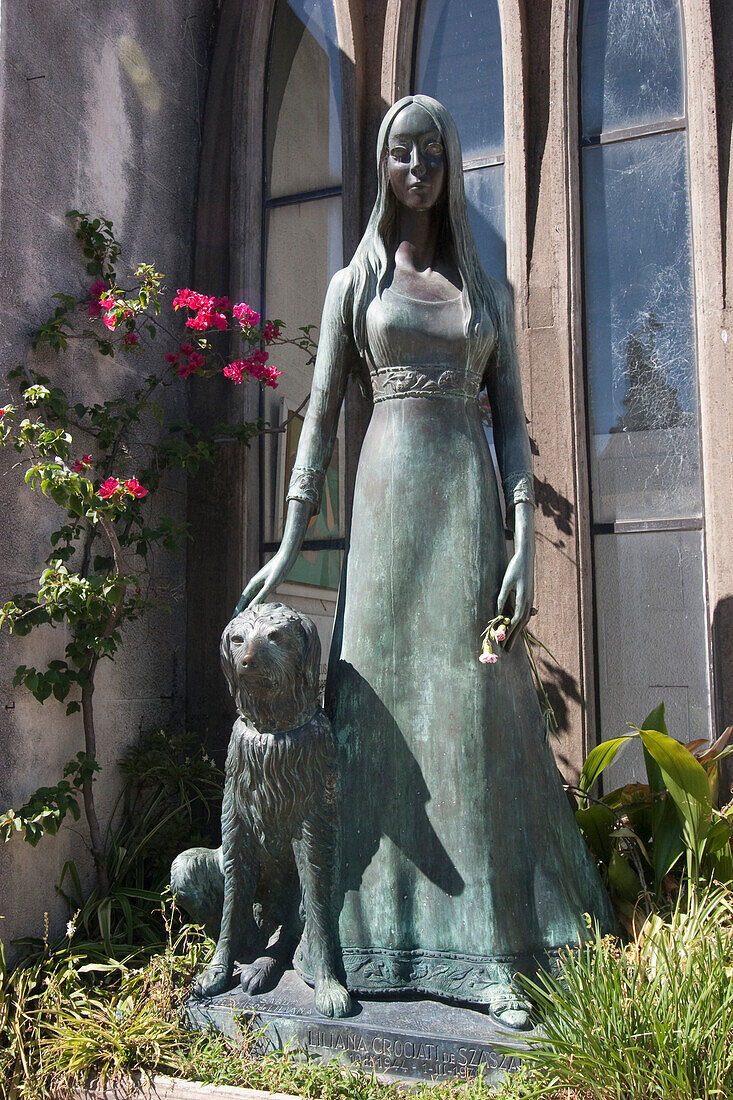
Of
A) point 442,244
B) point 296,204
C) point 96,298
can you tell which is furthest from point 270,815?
point 296,204

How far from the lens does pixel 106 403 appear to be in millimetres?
4410

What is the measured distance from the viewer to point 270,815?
2.82 m

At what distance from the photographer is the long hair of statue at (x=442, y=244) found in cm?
303

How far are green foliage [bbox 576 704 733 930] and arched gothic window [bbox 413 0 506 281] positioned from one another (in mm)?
2640

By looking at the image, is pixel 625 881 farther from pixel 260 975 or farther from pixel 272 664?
pixel 272 664

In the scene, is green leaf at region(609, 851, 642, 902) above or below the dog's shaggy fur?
below

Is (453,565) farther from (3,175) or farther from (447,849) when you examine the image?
(3,175)

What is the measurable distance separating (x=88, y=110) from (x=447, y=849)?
376 centimetres

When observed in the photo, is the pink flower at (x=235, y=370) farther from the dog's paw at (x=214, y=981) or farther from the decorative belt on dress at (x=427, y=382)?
the dog's paw at (x=214, y=981)

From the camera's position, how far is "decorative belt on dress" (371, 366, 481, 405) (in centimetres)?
305

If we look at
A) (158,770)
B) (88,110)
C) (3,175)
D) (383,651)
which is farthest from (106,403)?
(383,651)

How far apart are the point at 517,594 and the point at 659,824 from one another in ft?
4.18

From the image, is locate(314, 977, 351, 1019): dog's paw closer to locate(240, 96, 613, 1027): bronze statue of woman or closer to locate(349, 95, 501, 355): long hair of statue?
locate(240, 96, 613, 1027): bronze statue of woman

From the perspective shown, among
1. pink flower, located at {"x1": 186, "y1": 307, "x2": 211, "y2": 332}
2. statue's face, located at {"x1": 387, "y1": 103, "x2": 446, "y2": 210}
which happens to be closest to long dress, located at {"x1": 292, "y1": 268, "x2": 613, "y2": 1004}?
statue's face, located at {"x1": 387, "y1": 103, "x2": 446, "y2": 210}
